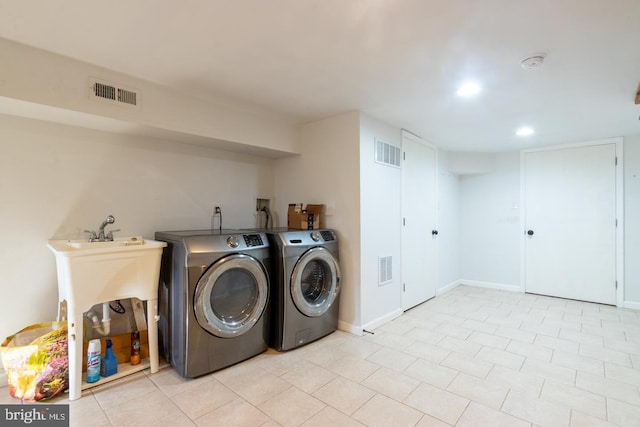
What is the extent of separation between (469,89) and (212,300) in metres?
2.63

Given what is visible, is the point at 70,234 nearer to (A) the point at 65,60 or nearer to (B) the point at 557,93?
(A) the point at 65,60

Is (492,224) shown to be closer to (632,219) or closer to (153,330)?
(632,219)

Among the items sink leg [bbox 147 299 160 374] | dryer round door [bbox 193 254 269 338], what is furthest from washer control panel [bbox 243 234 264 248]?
sink leg [bbox 147 299 160 374]

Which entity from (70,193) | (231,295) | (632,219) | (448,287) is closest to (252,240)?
(231,295)

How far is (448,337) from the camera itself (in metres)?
2.99

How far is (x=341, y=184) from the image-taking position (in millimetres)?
3139

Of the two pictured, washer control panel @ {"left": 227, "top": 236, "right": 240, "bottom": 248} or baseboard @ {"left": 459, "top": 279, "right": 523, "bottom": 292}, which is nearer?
washer control panel @ {"left": 227, "top": 236, "right": 240, "bottom": 248}

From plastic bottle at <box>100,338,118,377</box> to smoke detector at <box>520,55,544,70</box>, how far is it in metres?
3.50

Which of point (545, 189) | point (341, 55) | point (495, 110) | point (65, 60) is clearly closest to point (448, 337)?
point (495, 110)

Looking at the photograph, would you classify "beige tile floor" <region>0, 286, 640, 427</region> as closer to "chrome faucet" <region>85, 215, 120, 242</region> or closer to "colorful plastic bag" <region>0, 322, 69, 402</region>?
"colorful plastic bag" <region>0, 322, 69, 402</region>

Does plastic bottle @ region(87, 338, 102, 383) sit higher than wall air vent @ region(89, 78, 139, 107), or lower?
lower

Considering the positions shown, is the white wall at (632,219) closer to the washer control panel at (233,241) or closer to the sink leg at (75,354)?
the washer control panel at (233,241)

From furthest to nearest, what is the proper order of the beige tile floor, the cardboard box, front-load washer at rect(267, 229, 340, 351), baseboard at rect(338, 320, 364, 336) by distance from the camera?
the cardboard box → baseboard at rect(338, 320, 364, 336) → front-load washer at rect(267, 229, 340, 351) → the beige tile floor

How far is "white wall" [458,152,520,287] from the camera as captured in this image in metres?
4.73
